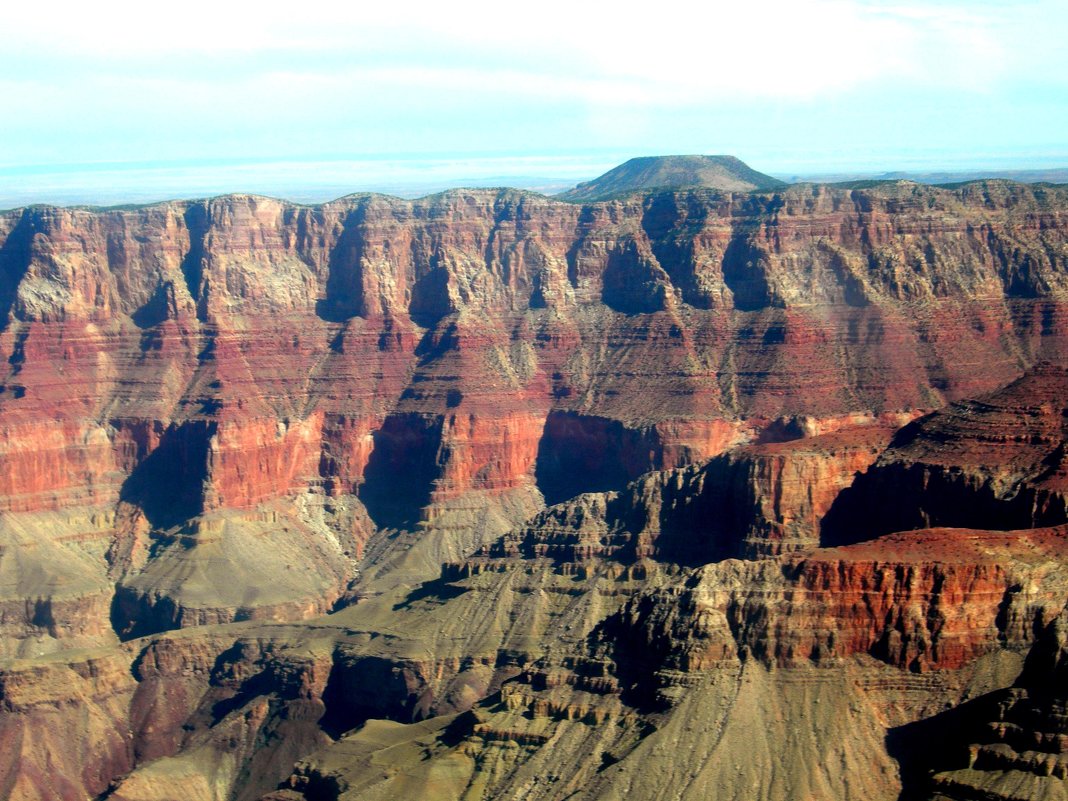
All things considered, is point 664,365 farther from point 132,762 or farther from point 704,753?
point 704,753

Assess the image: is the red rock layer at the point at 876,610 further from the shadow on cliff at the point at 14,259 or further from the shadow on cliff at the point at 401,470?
the shadow on cliff at the point at 14,259

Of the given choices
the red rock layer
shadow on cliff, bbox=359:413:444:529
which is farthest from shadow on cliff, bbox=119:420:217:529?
the red rock layer

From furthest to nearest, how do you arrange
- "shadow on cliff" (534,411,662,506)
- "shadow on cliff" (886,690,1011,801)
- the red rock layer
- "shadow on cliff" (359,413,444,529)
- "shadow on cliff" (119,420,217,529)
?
"shadow on cliff" (359,413,444,529), "shadow on cliff" (119,420,217,529), "shadow on cliff" (534,411,662,506), the red rock layer, "shadow on cliff" (886,690,1011,801)

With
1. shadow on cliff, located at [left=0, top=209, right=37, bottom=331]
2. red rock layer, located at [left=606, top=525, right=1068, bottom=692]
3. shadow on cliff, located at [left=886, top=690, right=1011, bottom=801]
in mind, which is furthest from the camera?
shadow on cliff, located at [left=0, top=209, right=37, bottom=331]

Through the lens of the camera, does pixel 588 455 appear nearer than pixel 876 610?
No

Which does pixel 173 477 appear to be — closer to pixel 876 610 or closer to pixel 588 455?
pixel 588 455

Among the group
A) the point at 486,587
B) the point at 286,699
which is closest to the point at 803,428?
the point at 486,587

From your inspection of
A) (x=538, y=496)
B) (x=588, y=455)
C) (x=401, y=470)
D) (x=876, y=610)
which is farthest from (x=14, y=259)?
(x=876, y=610)

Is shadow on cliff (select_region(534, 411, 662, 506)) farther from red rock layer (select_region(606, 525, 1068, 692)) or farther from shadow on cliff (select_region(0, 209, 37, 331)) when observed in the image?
red rock layer (select_region(606, 525, 1068, 692))

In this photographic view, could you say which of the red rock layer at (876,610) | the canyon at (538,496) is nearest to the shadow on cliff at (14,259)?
the canyon at (538,496)
